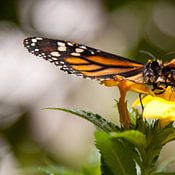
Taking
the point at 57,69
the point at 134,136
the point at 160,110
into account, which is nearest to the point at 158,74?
the point at 160,110

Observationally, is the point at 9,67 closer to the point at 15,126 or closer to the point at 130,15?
the point at 15,126

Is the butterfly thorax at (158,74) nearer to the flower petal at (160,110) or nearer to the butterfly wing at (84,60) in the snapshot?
the butterfly wing at (84,60)

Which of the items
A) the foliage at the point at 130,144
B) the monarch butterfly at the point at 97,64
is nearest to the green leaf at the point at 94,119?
the foliage at the point at 130,144

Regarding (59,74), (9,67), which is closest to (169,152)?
(59,74)

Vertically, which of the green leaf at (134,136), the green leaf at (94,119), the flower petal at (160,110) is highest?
the flower petal at (160,110)

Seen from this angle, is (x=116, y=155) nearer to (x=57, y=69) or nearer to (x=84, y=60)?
(x=84, y=60)

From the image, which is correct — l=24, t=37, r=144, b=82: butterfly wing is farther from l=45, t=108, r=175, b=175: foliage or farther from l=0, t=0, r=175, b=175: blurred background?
l=0, t=0, r=175, b=175: blurred background
